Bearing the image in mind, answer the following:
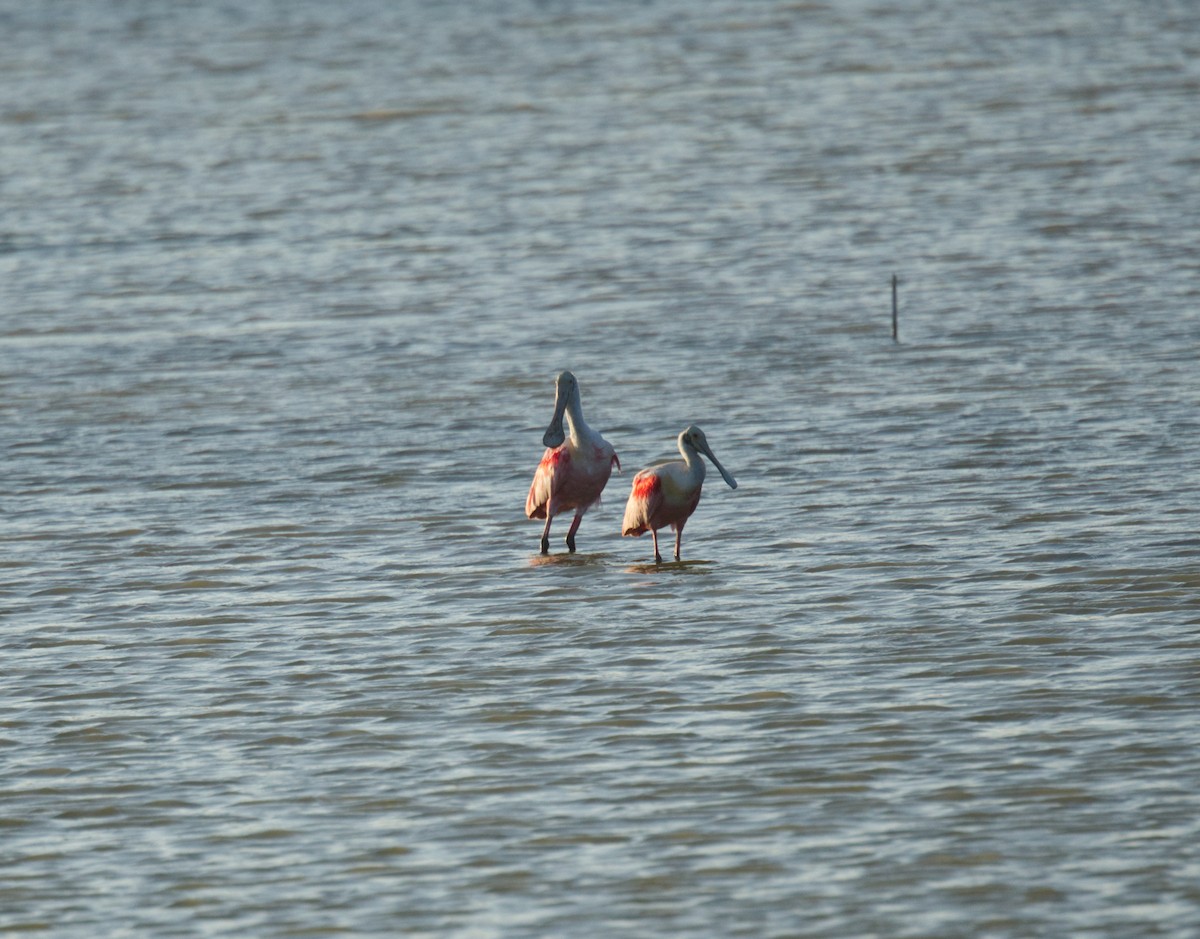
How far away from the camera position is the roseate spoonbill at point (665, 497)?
12281 mm

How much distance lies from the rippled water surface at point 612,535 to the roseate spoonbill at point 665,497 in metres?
0.27

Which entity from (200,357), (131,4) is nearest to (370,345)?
(200,357)

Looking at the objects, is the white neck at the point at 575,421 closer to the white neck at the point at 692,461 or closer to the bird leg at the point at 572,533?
the bird leg at the point at 572,533

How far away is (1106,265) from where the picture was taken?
68.3ft

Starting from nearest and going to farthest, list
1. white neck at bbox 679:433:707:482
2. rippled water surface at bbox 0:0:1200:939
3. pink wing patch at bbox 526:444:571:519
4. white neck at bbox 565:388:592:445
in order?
rippled water surface at bbox 0:0:1200:939
white neck at bbox 679:433:707:482
pink wing patch at bbox 526:444:571:519
white neck at bbox 565:388:592:445

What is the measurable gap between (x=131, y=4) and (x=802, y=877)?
42.8m

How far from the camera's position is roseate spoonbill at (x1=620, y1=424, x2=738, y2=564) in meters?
12.3

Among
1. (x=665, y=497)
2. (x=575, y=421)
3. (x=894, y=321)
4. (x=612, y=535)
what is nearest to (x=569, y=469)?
(x=575, y=421)

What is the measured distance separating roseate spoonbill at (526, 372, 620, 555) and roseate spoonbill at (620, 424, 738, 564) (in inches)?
15.1

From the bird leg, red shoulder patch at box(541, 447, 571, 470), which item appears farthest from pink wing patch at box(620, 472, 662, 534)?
red shoulder patch at box(541, 447, 571, 470)

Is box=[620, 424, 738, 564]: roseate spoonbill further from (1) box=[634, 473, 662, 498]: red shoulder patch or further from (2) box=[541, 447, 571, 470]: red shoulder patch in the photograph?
(2) box=[541, 447, 571, 470]: red shoulder patch

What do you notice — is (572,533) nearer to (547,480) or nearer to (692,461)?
(547,480)

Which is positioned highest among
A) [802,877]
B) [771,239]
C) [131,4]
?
[131,4]

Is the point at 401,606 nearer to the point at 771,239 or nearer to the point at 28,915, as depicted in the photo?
the point at 28,915
